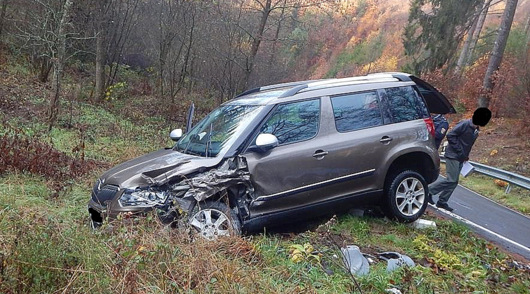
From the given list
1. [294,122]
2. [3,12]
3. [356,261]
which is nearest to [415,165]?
[294,122]

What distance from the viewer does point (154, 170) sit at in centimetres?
489

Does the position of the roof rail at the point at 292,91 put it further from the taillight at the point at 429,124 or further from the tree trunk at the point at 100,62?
the tree trunk at the point at 100,62

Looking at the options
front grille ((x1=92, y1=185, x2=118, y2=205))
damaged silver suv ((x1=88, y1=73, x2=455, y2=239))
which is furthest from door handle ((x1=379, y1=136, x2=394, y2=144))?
front grille ((x1=92, y1=185, x2=118, y2=205))

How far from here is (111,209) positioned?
464 centimetres

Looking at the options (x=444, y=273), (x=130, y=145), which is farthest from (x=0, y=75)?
(x=444, y=273)

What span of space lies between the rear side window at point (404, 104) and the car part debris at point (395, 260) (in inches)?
83.2

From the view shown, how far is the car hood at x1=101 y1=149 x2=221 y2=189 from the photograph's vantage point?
474 centimetres

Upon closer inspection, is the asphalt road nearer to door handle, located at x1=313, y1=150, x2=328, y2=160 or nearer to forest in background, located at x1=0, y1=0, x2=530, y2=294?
forest in background, located at x1=0, y1=0, x2=530, y2=294

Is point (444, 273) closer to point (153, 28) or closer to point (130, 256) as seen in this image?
point (130, 256)

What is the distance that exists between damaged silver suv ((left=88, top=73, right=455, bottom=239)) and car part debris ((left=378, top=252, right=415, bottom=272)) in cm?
96

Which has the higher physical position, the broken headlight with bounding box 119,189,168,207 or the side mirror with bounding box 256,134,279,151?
the side mirror with bounding box 256,134,279,151

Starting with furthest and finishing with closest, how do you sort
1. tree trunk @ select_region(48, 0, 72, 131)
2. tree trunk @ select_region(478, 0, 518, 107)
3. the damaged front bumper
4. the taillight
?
tree trunk @ select_region(478, 0, 518, 107) < tree trunk @ select_region(48, 0, 72, 131) < the taillight < the damaged front bumper

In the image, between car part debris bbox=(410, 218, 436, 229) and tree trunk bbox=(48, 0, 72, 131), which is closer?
car part debris bbox=(410, 218, 436, 229)

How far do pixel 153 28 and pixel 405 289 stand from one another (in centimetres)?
2011
